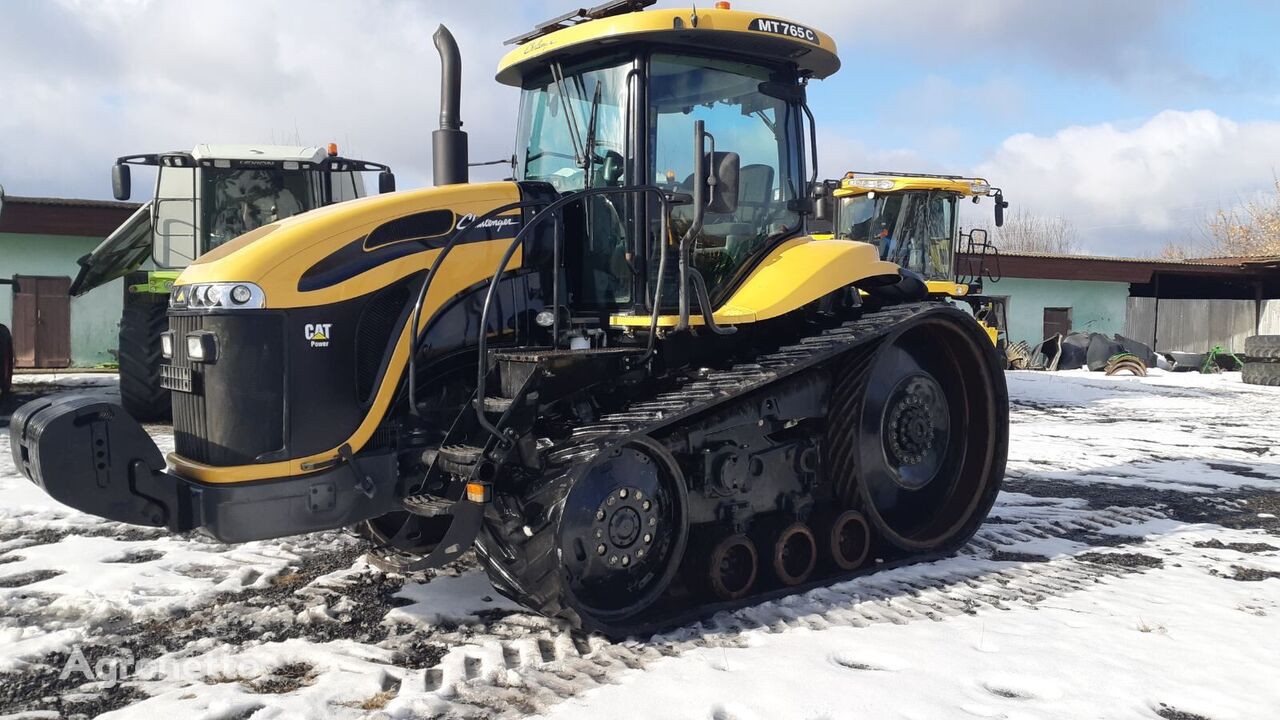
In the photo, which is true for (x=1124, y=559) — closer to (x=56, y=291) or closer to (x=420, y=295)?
(x=420, y=295)

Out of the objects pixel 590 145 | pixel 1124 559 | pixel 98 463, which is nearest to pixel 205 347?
pixel 98 463

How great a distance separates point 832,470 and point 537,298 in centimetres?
196

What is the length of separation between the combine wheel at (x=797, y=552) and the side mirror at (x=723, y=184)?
5.70 ft

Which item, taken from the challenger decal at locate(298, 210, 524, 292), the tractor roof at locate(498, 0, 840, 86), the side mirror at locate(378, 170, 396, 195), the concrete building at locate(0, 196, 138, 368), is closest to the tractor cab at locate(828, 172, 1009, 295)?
the side mirror at locate(378, 170, 396, 195)

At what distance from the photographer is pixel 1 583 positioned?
5.26m

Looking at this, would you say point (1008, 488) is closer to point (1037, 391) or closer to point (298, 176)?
point (298, 176)

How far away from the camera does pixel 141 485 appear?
4105 mm

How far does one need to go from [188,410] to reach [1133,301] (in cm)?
3314

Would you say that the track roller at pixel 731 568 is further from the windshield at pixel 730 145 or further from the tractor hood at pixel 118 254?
the tractor hood at pixel 118 254

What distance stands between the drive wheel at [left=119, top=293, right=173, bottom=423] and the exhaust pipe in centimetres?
760

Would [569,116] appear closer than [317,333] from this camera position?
No

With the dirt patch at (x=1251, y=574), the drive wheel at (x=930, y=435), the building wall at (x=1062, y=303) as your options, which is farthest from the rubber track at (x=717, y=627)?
the building wall at (x=1062, y=303)

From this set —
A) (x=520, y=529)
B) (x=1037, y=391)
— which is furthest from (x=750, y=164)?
(x=1037, y=391)

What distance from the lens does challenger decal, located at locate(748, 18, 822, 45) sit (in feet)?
17.3
